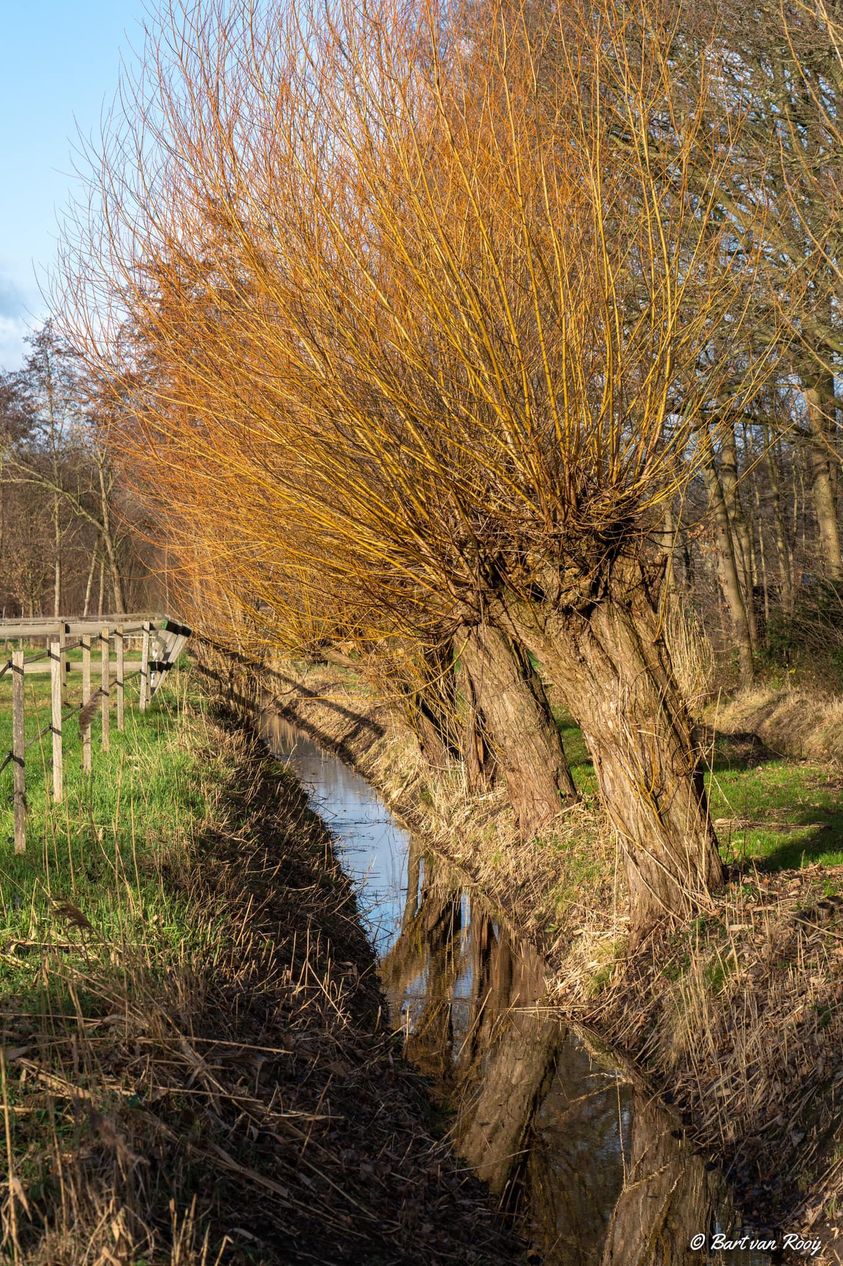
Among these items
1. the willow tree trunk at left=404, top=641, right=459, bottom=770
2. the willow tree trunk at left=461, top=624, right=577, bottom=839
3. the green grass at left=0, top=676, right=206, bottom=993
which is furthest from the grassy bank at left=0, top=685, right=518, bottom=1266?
the willow tree trunk at left=404, top=641, right=459, bottom=770

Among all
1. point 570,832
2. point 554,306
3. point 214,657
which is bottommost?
point 570,832

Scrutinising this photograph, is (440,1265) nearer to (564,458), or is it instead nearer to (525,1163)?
(525,1163)

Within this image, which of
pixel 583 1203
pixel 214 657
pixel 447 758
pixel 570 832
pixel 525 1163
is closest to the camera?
pixel 583 1203

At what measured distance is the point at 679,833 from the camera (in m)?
6.65

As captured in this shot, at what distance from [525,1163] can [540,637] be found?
10.1ft

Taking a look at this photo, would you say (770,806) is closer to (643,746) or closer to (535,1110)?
(643,746)

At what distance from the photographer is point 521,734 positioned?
9672 millimetres

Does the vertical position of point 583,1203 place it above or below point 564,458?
below

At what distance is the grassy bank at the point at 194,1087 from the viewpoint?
3162 millimetres

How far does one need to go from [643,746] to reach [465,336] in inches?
104

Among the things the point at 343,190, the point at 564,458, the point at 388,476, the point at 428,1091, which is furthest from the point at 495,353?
the point at 428,1091

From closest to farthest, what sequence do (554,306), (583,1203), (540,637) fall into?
1. (583,1203)
2. (554,306)
3. (540,637)

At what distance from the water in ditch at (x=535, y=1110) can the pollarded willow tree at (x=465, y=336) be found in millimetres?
1143

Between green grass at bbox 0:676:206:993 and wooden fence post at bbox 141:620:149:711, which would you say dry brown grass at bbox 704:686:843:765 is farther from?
wooden fence post at bbox 141:620:149:711
